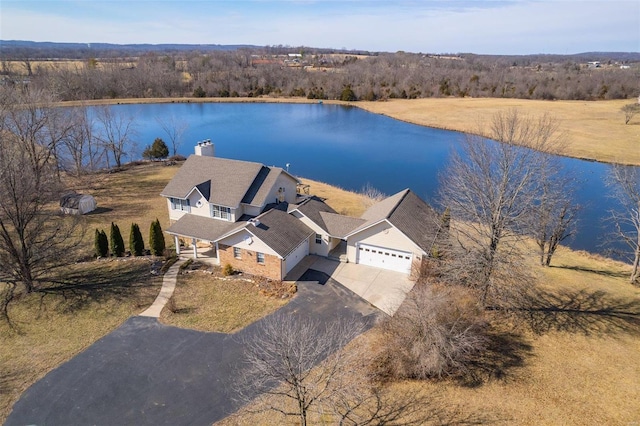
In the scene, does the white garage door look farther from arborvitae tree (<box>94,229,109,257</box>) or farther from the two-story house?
arborvitae tree (<box>94,229,109,257</box>)

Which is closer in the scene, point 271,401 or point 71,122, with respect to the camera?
point 271,401

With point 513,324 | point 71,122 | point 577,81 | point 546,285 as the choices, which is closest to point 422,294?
point 513,324

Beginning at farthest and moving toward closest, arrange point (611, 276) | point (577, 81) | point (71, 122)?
1. point (577, 81)
2. point (71, 122)
3. point (611, 276)

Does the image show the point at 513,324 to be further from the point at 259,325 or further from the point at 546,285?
the point at 259,325

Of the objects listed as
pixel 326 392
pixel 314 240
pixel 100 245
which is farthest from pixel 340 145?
pixel 326 392

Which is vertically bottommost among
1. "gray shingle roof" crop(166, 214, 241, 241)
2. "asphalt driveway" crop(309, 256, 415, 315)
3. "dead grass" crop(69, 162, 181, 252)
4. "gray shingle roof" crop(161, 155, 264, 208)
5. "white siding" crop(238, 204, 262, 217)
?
"asphalt driveway" crop(309, 256, 415, 315)

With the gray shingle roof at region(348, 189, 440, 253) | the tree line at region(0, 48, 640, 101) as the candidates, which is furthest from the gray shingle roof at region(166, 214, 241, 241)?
the tree line at region(0, 48, 640, 101)

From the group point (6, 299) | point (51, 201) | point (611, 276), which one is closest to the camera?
point (6, 299)

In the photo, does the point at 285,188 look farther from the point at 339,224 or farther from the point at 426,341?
the point at 426,341
